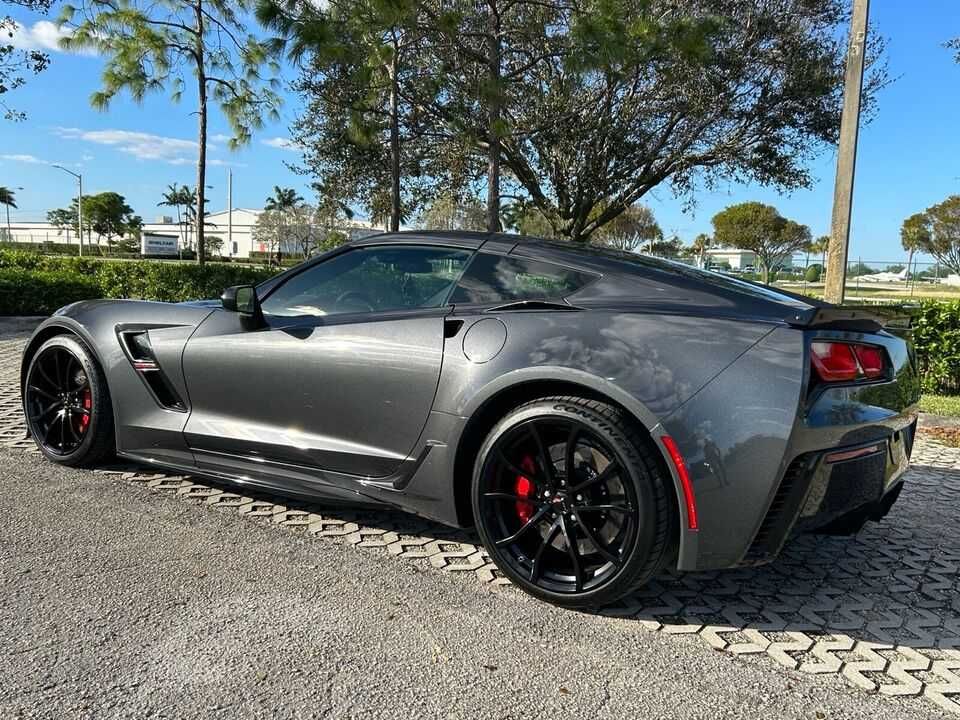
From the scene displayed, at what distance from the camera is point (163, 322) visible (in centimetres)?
366

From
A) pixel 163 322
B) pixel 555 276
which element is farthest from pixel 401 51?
pixel 555 276

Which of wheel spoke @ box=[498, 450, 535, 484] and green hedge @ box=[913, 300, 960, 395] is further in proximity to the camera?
green hedge @ box=[913, 300, 960, 395]

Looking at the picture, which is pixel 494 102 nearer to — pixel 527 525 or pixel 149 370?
pixel 149 370

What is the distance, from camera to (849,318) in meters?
2.49

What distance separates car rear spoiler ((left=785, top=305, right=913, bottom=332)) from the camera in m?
2.35

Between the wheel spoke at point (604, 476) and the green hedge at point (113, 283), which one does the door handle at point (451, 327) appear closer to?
the wheel spoke at point (604, 476)

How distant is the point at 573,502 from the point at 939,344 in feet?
23.7

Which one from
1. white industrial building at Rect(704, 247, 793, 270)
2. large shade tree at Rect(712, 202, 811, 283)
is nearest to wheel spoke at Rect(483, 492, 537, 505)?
large shade tree at Rect(712, 202, 811, 283)

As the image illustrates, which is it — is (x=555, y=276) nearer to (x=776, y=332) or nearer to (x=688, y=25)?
(x=776, y=332)

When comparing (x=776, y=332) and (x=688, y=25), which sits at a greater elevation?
(x=688, y=25)

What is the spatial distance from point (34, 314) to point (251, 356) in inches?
440

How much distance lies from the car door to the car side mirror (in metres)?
0.08

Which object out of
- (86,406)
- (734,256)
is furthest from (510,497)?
(734,256)

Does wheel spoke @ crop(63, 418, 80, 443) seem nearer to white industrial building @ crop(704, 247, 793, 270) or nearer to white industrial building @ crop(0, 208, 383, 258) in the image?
white industrial building @ crop(704, 247, 793, 270)
